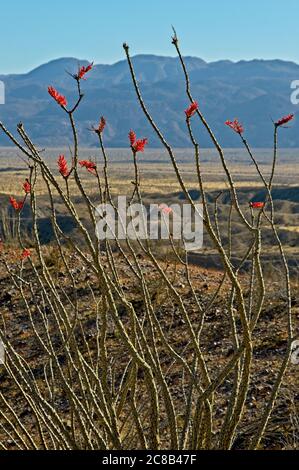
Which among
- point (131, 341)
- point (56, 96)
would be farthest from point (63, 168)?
point (131, 341)

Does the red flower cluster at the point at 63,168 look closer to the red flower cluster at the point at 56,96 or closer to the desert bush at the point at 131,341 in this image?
the desert bush at the point at 131,341

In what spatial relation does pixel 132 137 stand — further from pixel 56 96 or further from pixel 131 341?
pixel 131 341

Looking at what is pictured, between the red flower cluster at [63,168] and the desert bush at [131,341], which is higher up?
the red flower cluster at [63,168]

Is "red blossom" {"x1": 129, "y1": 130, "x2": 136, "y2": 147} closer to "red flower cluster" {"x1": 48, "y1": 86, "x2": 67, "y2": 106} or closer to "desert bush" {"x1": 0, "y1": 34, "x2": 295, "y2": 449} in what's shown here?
"desert bush" {"x1": 0, "y1": 34, "x2": 295, "y2": 449}

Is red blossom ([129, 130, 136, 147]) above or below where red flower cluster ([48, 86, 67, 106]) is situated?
below

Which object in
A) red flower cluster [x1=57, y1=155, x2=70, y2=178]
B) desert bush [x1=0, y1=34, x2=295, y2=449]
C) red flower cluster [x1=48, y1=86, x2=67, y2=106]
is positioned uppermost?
red flower cluster [x1=48, y1=86, x2=67, y2=106]

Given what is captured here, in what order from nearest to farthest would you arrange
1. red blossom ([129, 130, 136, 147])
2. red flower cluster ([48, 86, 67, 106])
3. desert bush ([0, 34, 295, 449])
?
1. red flower cluster ([48, 86, 67, 106])
2. desert bush ([0, 34, 295, 449])
3. red blossom ([129, 130, 136, 147])

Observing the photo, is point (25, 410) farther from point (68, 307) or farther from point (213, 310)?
point (213, 310)

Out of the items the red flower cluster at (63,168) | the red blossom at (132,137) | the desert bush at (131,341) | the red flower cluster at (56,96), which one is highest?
the red flower cluster at (56,96)

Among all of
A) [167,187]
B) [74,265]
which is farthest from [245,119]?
[74,265]

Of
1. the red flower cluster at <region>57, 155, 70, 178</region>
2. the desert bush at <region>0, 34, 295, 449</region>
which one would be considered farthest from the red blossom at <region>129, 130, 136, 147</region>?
the red flower cluster at <region>57, 155, 70, 178</region>

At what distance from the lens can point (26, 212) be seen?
36.1m

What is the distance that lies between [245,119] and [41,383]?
18912cm

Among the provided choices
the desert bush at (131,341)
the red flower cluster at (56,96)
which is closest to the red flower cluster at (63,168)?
the desert bush at (131,341)
